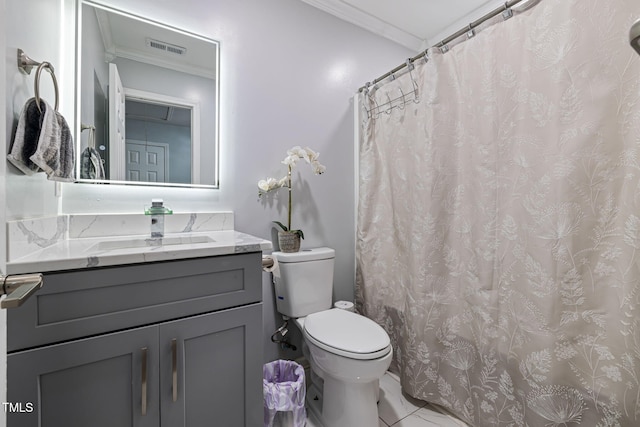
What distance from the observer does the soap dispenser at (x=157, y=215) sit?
4.31 ft

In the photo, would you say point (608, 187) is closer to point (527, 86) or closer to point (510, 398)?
point (527, 86)

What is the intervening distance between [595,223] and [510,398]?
0.77 metres

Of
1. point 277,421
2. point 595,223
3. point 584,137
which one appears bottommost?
point 277,421

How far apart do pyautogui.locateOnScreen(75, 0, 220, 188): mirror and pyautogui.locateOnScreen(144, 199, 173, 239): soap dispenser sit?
14 cm

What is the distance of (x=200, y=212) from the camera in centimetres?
147

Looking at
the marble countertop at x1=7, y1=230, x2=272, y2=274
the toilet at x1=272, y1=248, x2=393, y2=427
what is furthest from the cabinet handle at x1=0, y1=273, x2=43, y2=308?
the toilet at x1=272, y1=248, x2=393, y2=427

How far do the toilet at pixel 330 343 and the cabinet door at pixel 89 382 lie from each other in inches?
21.3

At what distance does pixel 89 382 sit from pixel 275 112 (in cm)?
149

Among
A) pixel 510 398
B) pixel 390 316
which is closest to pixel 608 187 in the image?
pixel 510 398

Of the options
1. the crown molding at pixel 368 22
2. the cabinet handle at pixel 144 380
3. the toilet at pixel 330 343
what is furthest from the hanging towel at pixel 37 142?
the crown molding at pixel 368 22

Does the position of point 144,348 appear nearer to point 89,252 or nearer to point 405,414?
point 89,252

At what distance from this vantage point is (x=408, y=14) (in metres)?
2.05

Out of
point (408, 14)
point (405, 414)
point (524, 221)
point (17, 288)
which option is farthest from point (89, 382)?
point (408, 14)

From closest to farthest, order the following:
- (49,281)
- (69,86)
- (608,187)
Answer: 1. (49,281)
2. (608,187)
3. (69,86)
